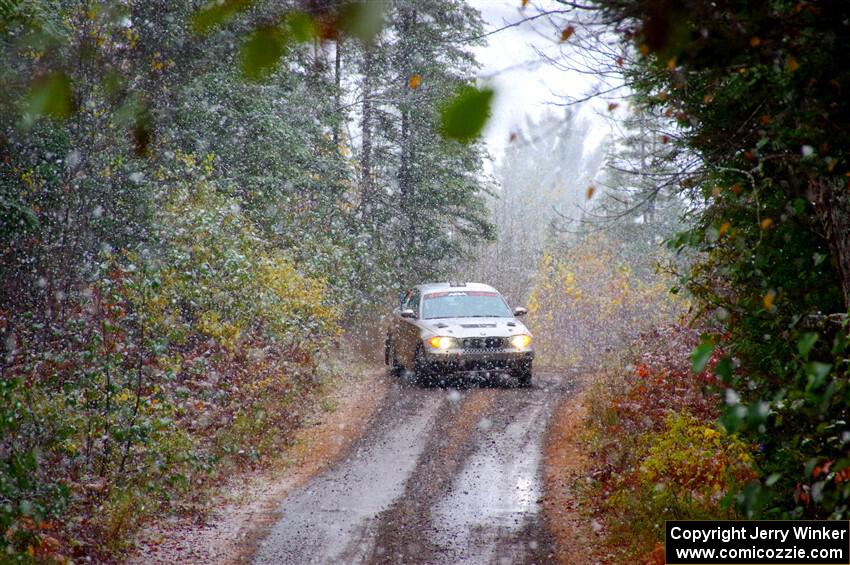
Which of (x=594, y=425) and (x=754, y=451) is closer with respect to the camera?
(x=754, y=451)

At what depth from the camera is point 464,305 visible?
1489 centimetres

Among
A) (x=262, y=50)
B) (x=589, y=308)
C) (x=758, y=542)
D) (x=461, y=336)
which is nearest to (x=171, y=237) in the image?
(x=461, y=336)

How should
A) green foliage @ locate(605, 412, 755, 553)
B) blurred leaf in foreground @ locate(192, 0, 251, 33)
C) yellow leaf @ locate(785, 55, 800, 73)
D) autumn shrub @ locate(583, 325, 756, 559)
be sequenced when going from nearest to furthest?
blurred leaf in foreground @ locate(192, 0, 251, 33) < yellow leaf @ locate(785, 55, 800, 73) < green foliage @ locate(605, 412, 755, 553) < autumn shrub @ locate(583, 325, 756, 559)

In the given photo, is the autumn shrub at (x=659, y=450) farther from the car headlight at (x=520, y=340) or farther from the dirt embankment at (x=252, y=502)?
the dirt embankment at (x=252, y=502)

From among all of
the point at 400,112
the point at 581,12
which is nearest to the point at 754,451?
the point at 581,12

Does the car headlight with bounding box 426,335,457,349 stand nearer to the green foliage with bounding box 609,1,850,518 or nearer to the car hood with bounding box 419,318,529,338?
A: the car hood with bounding box 419,318,529,338

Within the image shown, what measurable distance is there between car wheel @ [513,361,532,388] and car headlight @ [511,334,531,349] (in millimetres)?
452

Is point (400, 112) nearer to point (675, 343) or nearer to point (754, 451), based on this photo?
point (675, 343)

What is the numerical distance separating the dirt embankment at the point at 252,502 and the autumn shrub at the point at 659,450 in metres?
3.38

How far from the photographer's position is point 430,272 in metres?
25.8

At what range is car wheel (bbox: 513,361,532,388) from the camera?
1407 cm

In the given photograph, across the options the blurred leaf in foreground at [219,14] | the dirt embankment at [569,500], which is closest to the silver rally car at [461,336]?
the dirt embankment at [569,500]

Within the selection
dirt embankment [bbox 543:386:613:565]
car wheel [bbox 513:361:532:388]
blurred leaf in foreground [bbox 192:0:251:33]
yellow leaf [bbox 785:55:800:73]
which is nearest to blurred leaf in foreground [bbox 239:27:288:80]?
blurred leaf in foreground [bbox 192:0:251:33]

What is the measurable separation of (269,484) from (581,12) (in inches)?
278
